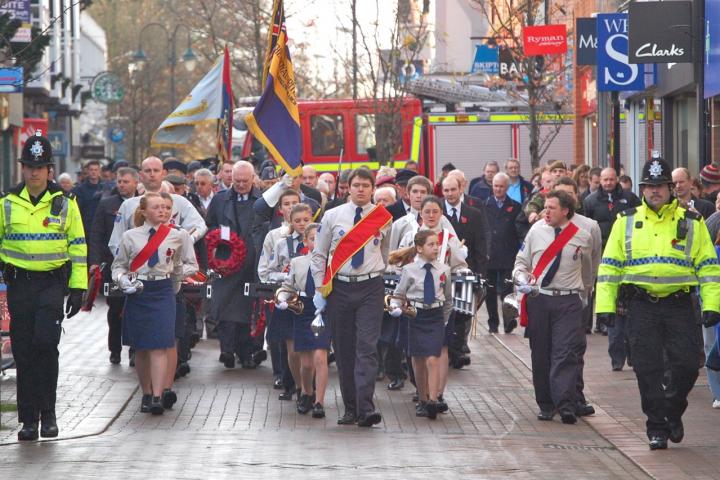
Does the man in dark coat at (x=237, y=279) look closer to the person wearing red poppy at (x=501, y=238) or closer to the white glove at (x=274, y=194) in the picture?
the white glove at (x=274, y=194)

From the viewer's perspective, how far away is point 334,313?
12.4 m

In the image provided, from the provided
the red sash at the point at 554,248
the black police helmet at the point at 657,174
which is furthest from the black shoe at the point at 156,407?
the black police helmet at the point at 657,174

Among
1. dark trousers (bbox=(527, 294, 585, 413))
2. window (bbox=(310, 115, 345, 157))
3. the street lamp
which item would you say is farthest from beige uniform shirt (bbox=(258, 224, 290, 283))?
the street lamp

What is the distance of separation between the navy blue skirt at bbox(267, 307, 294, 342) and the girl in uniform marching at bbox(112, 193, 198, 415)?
91 centimetres

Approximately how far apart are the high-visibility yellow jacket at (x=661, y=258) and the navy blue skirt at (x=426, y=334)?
1.97 metres

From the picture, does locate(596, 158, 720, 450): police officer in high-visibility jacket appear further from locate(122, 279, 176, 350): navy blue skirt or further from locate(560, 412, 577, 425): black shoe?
locate(122, 279, 176, 350): navy blue skirt

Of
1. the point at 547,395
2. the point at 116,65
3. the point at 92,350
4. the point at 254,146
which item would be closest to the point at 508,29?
the point at 254,146

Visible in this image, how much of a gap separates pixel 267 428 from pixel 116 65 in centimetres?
5889

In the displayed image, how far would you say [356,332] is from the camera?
12359 millimetres

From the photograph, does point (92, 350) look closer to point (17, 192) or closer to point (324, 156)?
point (17, 192)

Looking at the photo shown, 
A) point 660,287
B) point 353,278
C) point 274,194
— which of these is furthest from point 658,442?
point 274,194

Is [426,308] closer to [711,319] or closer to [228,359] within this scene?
[711,319]

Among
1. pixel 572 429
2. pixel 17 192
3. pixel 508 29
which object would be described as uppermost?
pixel 508 29

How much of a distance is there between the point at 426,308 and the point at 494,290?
6.99 metres
